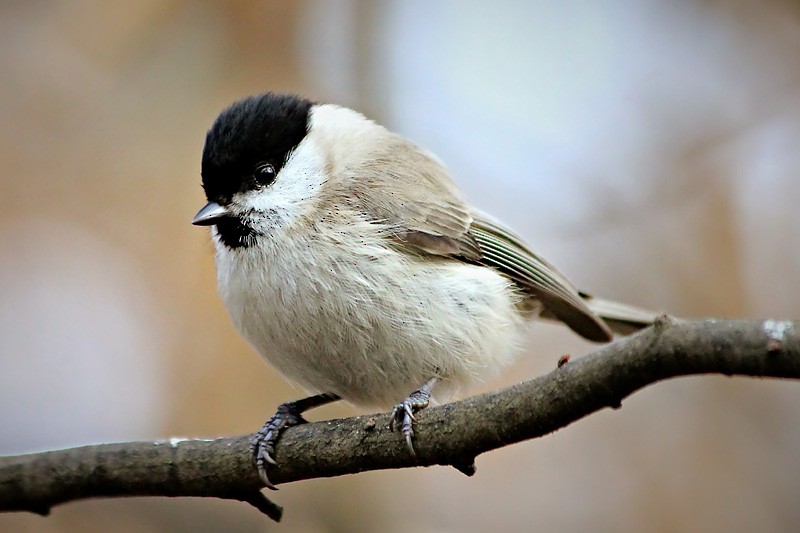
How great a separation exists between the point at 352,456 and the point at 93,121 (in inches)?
91.5

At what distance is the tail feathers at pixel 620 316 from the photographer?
→ 2879mm

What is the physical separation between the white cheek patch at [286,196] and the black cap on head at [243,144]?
0.11ft

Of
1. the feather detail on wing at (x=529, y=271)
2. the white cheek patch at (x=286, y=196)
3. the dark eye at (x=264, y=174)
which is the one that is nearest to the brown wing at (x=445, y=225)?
the feather detail on wing at (x=529, y=271)

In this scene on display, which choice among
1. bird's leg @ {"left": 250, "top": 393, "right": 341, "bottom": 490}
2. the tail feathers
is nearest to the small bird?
bird's leg @ {"left": 250, "top": 393, "right": 341, "bottom": 490}

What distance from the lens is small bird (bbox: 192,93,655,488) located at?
222cm

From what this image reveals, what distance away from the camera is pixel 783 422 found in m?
3.37

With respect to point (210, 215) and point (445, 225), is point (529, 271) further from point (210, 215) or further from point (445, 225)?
point (210, 215)

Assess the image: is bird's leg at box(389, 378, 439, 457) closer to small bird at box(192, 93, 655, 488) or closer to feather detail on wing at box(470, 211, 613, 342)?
small bird at box(192, 93, 655, 488)

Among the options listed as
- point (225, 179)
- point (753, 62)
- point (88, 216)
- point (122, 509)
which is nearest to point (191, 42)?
point (88, 216)

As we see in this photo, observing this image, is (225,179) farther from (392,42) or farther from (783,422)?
(783,422)

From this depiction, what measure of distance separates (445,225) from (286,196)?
0.52 metres

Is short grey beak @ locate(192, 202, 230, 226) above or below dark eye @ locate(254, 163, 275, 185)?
below

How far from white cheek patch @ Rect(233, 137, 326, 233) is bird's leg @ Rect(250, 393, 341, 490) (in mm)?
546

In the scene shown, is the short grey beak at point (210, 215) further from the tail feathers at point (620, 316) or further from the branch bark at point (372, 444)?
the tail feathers at point (620, 316)
